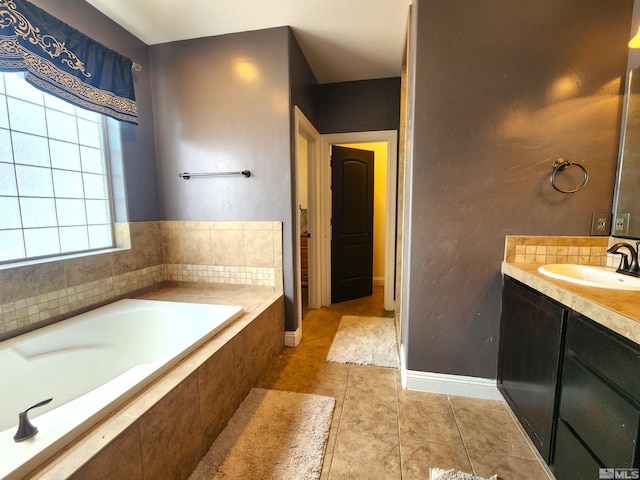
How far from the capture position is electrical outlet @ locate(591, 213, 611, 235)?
1.46 metres

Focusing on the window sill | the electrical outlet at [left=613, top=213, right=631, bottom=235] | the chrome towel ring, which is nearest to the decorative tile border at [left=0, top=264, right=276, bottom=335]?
the window sill

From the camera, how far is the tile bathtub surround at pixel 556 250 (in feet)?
4.89

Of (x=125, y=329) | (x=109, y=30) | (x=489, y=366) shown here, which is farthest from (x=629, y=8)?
(x=125, y=329)

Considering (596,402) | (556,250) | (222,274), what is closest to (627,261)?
(556,250)

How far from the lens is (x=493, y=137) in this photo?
1.50 m

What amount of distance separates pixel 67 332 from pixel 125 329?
0.96 feet

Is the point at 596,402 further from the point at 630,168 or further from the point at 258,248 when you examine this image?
the point at 258,248

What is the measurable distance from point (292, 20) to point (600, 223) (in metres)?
2.41

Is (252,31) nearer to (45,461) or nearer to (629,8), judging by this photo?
(629,8)

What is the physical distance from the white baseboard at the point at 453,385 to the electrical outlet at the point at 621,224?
3.59 feet

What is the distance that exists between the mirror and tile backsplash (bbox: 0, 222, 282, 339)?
209 centimetres

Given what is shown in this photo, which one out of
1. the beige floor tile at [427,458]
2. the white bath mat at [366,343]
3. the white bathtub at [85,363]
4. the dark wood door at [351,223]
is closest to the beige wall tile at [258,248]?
the white bathtub at [85,363]

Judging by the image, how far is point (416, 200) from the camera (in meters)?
1.62

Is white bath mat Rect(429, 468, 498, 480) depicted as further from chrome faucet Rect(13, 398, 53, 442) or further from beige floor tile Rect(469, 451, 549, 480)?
chrome faucet Rect(13, 398, 53, 442)
